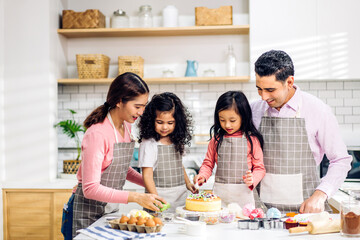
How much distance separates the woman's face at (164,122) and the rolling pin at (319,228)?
958 millimetres

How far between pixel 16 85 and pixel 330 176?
3005mm

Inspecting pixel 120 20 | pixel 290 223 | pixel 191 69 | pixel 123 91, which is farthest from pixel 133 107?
pixel 120 20

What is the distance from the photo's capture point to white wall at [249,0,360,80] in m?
3.86

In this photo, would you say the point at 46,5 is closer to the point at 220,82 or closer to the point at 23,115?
the point at 23,115

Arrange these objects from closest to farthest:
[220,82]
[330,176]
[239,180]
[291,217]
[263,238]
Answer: [263,238] < [291,217] < [330,176] < [239,180] < [220,82]

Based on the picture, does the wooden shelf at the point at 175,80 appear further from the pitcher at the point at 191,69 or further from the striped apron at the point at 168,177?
the striped apron at the point at 168,177

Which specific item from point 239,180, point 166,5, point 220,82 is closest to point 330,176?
point 239,180

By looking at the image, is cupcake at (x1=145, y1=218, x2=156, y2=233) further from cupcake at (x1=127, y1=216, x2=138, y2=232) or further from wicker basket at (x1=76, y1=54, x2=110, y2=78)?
wicker basket at (x1=76, y1=54, x2=110, y2=78)

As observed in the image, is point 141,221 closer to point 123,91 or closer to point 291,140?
point 123,91

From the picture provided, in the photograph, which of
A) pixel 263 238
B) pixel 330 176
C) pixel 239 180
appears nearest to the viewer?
pixel 263 238

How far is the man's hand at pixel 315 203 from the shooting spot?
2.16 meters

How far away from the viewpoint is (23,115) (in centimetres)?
399

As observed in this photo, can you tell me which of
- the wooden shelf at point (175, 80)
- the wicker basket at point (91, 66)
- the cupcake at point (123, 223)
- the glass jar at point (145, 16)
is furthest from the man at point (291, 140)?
the wicker basket at point (91, 66)

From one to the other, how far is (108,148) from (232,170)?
75 cm
